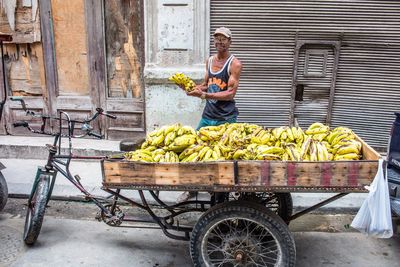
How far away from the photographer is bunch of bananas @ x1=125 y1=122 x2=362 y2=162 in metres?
3.19

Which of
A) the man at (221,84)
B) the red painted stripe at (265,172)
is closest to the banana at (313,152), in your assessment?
the red painted stripe at (265,172)

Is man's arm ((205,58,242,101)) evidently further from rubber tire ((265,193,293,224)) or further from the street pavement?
the street pavement

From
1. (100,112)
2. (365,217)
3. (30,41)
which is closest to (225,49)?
(100,112)

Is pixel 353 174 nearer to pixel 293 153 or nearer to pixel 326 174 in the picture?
pixel 326 174

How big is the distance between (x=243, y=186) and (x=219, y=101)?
162 cm

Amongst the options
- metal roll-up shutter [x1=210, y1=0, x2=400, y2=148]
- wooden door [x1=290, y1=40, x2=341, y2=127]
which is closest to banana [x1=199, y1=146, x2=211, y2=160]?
wooden door [x1=290, y1=40, x2=341, y2=127]

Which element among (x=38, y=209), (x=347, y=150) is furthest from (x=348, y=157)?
(x=38, y=209)

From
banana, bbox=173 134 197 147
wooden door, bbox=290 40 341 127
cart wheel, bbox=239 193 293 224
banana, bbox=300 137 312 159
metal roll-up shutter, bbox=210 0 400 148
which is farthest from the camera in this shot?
wooden door, bbox=290 40 341 127

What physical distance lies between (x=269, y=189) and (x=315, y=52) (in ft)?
11.9

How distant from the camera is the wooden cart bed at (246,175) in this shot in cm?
298

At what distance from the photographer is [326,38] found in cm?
597

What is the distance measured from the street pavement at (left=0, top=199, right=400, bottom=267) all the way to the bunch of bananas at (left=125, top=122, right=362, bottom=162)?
109 cm

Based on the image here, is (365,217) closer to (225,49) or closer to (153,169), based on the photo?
(153,169)

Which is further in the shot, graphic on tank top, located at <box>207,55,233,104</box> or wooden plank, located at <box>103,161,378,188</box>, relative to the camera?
graphic on tank top, located at <box>207,55,233,104</box>
